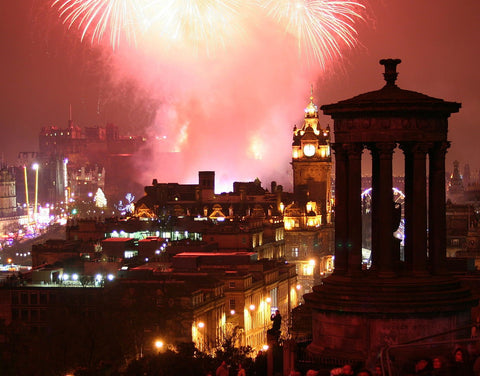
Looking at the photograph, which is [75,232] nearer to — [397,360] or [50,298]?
[50,298]

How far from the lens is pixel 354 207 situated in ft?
161

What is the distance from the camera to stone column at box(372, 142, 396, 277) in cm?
4828

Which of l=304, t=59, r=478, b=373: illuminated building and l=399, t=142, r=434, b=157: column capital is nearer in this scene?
l=304, t=59, r=478, b=373: illuminated building

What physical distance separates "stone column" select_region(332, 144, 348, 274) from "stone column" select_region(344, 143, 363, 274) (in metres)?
0.14

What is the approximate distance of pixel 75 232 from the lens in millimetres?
188250

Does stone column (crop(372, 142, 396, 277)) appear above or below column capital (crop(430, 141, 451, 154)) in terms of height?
below

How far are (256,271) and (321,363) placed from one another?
92909 mm

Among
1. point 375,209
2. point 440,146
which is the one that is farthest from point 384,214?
point 440,146

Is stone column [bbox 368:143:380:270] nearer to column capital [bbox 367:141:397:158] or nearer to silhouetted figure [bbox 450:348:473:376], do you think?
column capital [bbox 367:141:397:158]

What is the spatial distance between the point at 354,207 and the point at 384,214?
102 centimetres

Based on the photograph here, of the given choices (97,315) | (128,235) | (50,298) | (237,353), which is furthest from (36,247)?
(237,353)

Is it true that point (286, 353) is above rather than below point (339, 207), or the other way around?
below

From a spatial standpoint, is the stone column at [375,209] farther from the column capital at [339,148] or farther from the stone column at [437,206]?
the stone column at [437,206]

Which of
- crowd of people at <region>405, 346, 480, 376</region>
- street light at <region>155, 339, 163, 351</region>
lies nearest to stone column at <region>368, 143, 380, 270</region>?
crowd of people at <region>405, 346, 480, 376</region>
